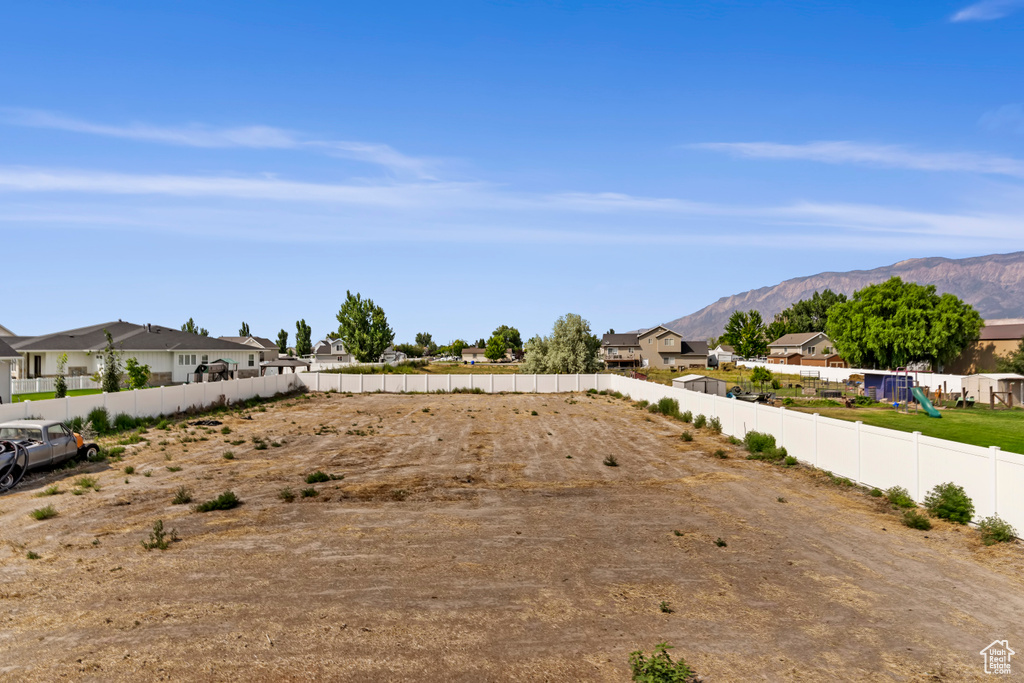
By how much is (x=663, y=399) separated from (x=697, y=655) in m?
32.6

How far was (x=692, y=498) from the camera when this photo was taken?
55.7 ft

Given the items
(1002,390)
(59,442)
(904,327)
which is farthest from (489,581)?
(904,327)

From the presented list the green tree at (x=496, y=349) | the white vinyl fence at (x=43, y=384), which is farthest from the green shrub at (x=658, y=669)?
the green tree at (x=496, y=349)

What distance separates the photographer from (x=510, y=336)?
586 ft

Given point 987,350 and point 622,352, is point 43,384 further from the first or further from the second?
point 987,350

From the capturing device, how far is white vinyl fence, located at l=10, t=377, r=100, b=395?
42625 millimetres

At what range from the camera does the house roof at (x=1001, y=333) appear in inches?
2844

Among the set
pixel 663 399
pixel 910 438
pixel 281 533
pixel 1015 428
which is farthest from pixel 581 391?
pixel 281 533

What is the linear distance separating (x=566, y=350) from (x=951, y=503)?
56906mm

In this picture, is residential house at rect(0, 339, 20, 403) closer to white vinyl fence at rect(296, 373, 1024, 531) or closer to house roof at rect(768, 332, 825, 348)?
white vinyl fence at rect(296, 373, 1024, 531)

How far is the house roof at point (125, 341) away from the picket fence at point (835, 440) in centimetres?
1433

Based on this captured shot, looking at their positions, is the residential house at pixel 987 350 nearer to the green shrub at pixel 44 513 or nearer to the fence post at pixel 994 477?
the fence post at pixel 994 477

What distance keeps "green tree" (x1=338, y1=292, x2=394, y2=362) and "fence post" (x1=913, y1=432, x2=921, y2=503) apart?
97.3 metres

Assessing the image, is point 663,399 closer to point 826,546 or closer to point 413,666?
point 826,546
